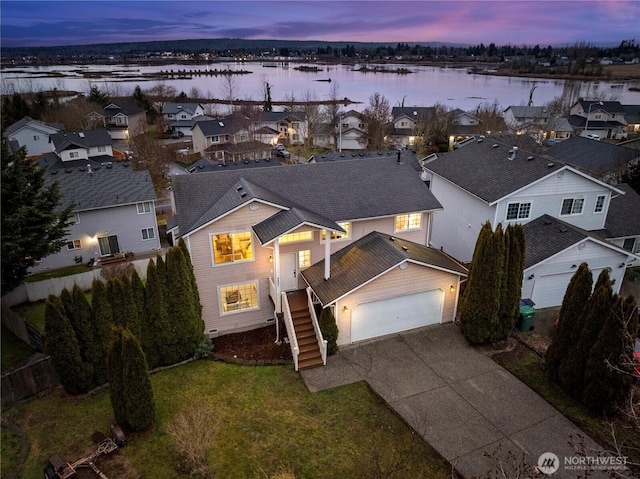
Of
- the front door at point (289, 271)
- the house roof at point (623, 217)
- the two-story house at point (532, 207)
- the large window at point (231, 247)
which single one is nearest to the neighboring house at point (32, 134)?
the large window at point (231, 247)

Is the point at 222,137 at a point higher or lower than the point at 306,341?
higher

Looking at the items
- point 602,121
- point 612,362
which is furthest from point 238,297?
point 602,121

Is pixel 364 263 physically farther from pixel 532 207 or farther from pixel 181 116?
pixel 181 116

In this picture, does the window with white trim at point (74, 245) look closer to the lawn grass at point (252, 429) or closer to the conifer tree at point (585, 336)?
the lawn grass at point (252, 429)

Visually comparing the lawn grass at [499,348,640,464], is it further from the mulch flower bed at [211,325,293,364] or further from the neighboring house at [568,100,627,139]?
the neighboring house at [568,100,627,139]

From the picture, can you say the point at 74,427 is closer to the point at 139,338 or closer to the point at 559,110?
the point at 139,338
